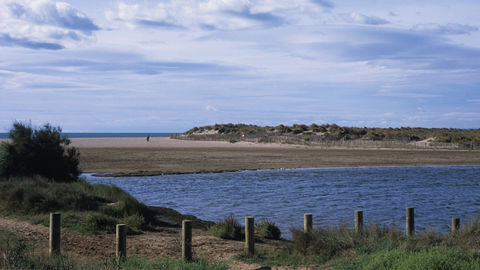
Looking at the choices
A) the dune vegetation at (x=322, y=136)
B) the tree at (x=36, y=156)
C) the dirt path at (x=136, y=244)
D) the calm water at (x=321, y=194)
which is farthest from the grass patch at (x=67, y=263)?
the dune vegetation at (x=322, y=136)

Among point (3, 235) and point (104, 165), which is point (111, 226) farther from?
point (104, 165)

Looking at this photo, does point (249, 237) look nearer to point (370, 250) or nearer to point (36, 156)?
point (370, 250)

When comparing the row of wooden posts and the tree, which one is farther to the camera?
the tree

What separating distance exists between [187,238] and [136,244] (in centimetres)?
282

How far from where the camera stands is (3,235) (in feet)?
41.3

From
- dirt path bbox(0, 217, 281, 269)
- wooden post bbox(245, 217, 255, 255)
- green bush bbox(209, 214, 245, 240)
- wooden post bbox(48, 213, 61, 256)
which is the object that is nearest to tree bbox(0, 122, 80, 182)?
dirt path bbox(0, 217, 281, 269)

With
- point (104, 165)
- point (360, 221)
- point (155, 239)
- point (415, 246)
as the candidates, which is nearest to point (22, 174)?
point (155, 239)

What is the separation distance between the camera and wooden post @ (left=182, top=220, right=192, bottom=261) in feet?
35.9

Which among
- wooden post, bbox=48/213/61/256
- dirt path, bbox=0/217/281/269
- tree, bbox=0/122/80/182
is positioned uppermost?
tree, bbox=0/122/80/182

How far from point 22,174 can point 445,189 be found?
22.0 m

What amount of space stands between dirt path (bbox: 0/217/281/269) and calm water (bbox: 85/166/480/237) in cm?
278

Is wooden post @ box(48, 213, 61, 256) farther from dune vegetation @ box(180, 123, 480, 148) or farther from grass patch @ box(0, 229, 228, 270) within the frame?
dune vegetation @ box(180, 123, 480, 148)

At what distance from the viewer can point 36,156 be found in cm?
2198

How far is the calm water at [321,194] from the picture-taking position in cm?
1939
